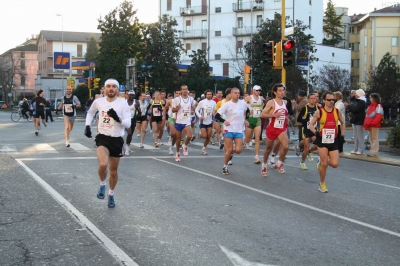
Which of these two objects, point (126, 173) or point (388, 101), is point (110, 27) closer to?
point (388, 101)

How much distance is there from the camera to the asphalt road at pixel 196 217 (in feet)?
19.5

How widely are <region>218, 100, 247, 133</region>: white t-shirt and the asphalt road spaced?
1.01 m

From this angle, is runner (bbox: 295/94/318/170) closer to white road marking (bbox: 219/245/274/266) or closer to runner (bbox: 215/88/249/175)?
runner (bbox: 215/88/249/175)

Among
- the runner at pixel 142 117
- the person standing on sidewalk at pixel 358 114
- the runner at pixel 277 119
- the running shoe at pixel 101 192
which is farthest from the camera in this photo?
the runner at pixel 142 117

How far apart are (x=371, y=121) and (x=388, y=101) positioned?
78.0ft

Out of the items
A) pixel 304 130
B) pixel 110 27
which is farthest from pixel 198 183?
pixel 110 27

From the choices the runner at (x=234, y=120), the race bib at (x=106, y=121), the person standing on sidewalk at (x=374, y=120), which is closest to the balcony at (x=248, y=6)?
the person standing on sidewalk at (x=374, y=120)

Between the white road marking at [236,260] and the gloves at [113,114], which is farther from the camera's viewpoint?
the gloves at [113,114]

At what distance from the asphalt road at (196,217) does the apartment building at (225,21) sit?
62.1 m

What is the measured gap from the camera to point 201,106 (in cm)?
1839

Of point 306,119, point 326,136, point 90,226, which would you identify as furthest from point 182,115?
point 90,226

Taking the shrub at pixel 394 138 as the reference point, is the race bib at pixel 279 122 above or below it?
above

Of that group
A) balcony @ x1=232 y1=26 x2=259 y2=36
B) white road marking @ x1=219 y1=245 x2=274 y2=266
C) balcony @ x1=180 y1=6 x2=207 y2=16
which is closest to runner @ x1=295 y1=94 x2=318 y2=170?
white road marking @ x1=219 y1=245 x2=274 y2=266

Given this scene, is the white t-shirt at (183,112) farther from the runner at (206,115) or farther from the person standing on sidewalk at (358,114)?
the person standing on sidewalk at (358,114)
